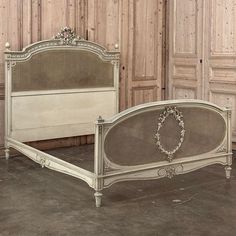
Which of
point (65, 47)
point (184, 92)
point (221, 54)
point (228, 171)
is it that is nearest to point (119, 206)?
point (228, 171)

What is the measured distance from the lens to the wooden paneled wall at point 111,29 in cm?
511

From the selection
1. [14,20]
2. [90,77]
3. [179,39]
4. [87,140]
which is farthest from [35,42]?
[179,39]

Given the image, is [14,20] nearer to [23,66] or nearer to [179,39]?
[23,66]

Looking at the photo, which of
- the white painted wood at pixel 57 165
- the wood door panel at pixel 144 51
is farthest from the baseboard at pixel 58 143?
the wood door panel at pixel 144 51

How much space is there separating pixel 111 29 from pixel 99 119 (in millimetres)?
2787

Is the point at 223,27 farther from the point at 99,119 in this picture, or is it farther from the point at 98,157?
the point at 98,157

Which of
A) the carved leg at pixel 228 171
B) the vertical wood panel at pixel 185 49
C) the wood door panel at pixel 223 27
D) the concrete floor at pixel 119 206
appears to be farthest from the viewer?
the vertical wood panel at pixel 185 49

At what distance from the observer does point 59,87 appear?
17.1ft

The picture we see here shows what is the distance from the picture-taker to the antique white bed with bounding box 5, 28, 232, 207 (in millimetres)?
3436

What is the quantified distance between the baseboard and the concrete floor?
743mm

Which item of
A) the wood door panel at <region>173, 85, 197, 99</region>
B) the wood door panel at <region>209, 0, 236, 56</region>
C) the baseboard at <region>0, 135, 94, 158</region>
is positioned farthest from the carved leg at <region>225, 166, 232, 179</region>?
the baseboard at <region>0, 135, 94, 158</region>

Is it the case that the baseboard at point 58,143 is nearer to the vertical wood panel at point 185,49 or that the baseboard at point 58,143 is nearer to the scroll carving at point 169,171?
the vertical wood panel at point 185,49

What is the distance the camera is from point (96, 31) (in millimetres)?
5727

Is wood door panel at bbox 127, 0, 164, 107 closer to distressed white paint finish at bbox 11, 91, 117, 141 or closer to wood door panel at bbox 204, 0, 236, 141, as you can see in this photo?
distressed white paint finish at bbox 11, 91, 117, 141
